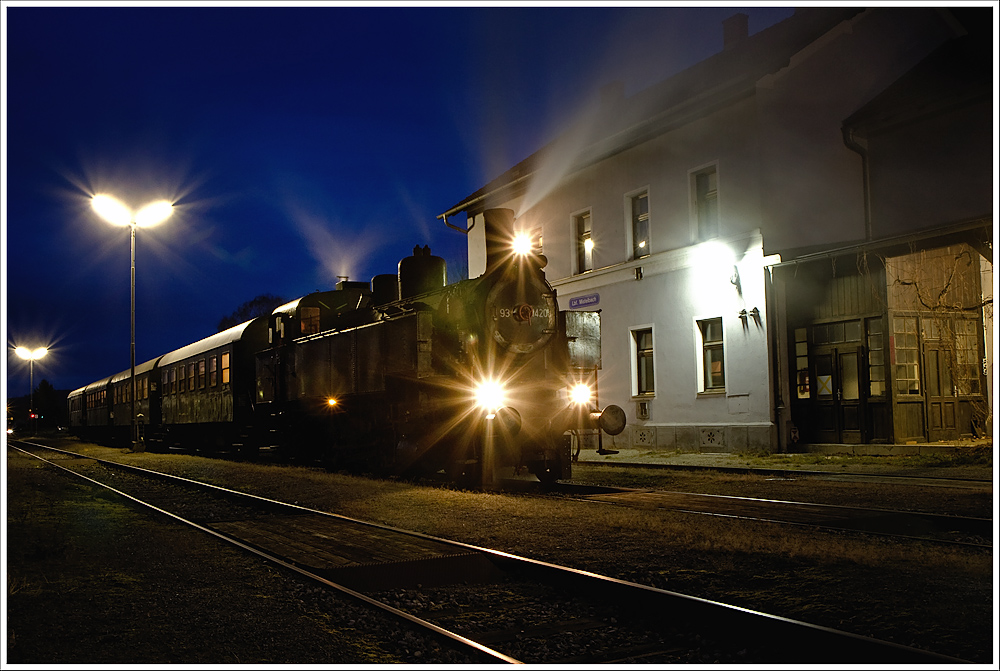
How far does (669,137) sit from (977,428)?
29.1 ft

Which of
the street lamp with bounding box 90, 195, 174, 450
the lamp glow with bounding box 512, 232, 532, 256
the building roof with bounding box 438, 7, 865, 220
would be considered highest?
the building roof with bounding box 438, 7, 865, 220

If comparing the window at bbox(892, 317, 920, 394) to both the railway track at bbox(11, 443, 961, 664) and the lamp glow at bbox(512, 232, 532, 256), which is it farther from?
the railway track at bbox(11, 443, 961, 664)

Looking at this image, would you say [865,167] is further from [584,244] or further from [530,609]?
[530,609]

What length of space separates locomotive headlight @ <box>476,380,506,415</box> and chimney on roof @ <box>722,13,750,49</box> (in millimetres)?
14552

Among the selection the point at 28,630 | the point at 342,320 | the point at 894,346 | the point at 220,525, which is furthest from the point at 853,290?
the point at 28,630

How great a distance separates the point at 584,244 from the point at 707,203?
452cm

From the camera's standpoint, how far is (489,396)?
11328 millimetres

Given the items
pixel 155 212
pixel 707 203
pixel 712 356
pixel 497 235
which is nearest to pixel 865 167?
pixel 707 203

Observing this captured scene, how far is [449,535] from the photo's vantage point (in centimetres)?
780

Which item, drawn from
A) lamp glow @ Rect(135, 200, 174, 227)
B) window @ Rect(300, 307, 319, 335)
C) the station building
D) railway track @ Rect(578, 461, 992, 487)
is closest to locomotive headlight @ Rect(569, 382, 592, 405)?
railway track @ Rect(578, 461, 992, 487)

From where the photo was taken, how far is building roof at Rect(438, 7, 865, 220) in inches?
700

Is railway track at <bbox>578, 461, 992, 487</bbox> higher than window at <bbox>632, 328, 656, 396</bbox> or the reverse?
the reverse

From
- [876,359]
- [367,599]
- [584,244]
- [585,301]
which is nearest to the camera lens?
[367,599]

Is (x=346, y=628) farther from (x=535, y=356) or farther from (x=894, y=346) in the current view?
(x=894, y=346)
